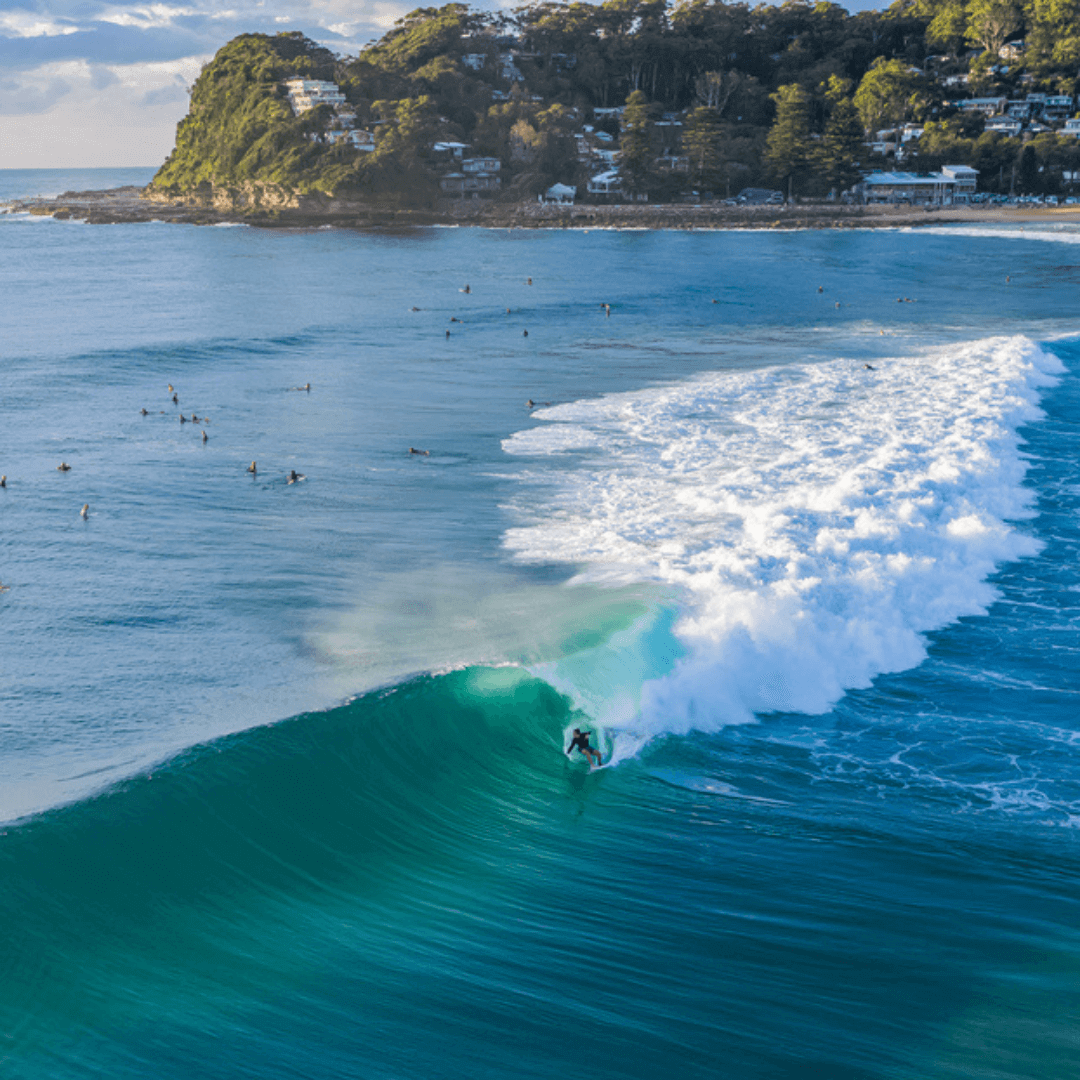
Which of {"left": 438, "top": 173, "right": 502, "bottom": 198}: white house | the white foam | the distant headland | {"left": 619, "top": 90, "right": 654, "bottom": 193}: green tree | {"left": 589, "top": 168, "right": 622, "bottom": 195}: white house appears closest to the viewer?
the white foam

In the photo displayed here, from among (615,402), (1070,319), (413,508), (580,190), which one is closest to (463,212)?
(580,190)

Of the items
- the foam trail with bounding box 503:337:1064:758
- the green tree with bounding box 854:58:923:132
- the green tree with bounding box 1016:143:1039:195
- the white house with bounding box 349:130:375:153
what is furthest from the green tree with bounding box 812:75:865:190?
the foam trail with bounding box 503:337:1064:758

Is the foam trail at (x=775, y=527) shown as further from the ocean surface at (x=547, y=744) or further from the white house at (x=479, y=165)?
the white house at (x=479, y=165)

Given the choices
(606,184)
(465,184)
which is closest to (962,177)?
(606,184)

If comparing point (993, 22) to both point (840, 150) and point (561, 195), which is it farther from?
point (561, 195)

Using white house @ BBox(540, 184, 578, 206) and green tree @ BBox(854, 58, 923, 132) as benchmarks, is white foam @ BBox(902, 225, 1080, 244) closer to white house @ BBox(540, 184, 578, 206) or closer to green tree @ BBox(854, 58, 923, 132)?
green tree @ BBox(854, 58, 923, 132)

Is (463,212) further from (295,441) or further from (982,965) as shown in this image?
(982,965)
